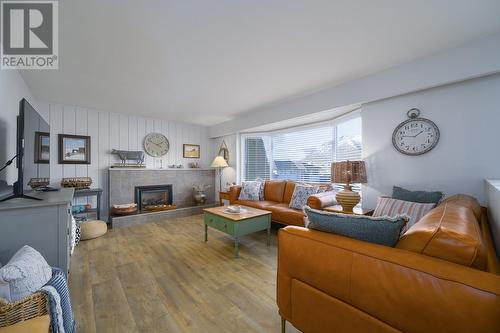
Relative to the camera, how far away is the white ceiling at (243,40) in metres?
1.49

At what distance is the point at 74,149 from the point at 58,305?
3.85 meters

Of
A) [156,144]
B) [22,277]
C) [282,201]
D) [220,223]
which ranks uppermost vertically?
[156,144]

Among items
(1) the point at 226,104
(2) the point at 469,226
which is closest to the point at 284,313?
(2) the point at 469,226

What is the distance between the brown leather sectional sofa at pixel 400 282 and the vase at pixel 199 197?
4.14m

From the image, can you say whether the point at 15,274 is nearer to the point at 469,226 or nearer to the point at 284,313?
the point at 284,313

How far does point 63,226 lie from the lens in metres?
1.55

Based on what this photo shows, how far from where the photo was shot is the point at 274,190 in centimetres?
411

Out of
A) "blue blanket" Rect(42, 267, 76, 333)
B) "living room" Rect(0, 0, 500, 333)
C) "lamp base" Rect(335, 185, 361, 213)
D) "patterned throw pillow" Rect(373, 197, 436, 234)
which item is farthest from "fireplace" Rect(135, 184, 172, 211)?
"patterned throw pillow" Rect(373, 197, 436, 234)

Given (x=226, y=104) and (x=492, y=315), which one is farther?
→ (x=226, y=104)

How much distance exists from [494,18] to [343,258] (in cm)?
240

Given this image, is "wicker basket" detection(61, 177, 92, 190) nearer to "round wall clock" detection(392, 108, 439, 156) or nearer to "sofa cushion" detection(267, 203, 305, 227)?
"sofa cushion" detection(267, 203, 305, 227)

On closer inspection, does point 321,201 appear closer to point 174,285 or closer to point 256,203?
point 256,203

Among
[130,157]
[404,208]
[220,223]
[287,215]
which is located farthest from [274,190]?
[130,157]

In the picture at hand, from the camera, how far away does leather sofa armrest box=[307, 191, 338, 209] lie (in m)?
2.82
